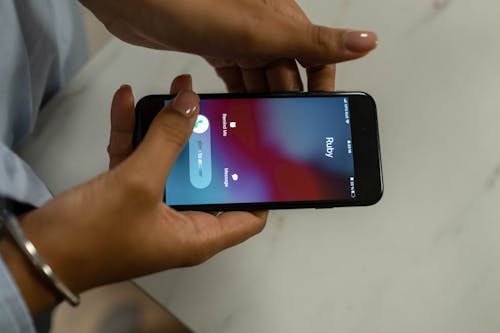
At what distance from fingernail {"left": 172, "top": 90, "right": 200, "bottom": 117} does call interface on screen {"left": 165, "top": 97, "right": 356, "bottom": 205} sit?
0.24ft

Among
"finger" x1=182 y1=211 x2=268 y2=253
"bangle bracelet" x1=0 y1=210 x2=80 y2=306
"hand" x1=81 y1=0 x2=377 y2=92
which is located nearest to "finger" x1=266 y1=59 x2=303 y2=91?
"hand" x1=81 y1=0 x2=377 y2=92

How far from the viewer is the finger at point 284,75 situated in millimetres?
441

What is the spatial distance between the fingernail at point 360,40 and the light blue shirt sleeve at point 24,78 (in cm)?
25

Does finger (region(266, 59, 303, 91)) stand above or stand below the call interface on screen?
above

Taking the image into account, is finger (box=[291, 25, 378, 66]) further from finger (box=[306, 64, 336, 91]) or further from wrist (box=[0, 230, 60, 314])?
wrist (box=[0, 230, 60, 314])

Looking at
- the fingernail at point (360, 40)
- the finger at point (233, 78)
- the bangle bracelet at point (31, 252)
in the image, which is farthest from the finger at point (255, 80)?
the bangle bracelet at point (31, 252)

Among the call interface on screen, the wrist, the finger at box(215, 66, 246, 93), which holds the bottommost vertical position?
the wrist

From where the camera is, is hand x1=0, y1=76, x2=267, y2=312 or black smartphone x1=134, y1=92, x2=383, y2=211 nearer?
hand x1=0, y1=76, x2=267, y2=312

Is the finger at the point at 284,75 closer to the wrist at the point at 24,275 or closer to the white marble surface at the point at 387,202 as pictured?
the white marble surface at the point at 387,202

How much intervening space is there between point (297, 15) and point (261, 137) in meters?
0.12

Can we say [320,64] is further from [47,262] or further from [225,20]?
[47,262]

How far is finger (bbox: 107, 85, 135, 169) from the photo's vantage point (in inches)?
15.4

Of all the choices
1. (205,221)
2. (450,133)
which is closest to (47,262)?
(205,221)

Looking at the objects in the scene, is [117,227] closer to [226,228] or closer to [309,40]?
[226,228]
